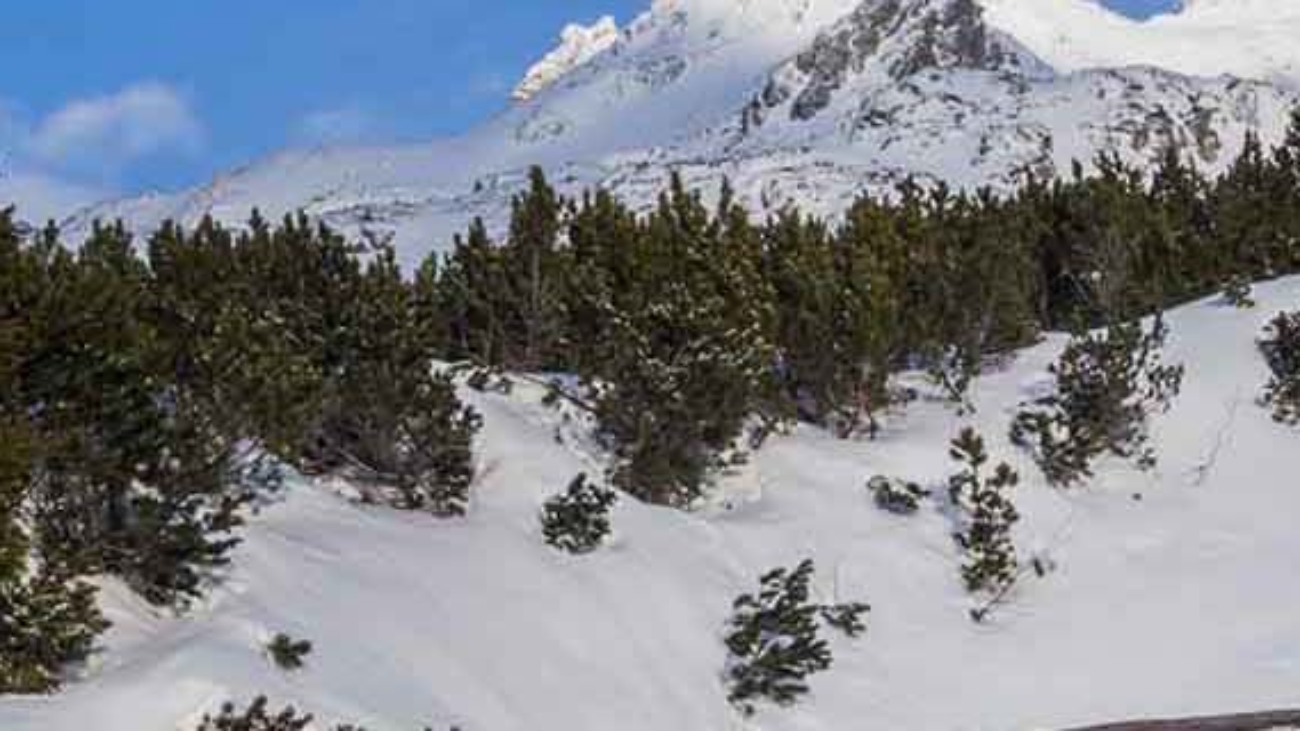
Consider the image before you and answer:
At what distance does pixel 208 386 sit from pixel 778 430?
8386 mm

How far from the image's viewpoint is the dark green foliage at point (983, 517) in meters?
18.0

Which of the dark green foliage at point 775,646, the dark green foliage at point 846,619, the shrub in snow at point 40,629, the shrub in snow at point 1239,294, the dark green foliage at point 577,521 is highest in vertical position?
the shrub in snow at point 40,629

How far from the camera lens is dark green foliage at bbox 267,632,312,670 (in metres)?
11.5

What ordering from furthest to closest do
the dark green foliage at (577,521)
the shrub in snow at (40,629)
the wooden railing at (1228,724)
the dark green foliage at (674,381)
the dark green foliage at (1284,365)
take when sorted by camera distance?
the dark green foliage at (1284,365)
the dark green foliage at (674,381)
the dark green foliage at (577,521)
the wooden railing at (1228,724)
the shrub in snow at (40,629)

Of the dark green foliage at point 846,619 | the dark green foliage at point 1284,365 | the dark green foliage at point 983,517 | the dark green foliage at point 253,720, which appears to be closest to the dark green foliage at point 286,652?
the dark green foliage at point 253,720

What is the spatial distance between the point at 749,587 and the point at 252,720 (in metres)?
7.48

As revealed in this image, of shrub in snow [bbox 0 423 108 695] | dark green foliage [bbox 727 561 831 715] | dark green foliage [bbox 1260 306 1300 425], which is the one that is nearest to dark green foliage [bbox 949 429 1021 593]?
dark green foliage [bbox 727 561 831 715]

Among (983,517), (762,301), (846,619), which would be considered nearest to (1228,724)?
(846,619)

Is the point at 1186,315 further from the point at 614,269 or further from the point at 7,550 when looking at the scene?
the point at 7,550

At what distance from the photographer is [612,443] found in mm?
18828

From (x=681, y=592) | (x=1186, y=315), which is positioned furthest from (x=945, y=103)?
(x=681, y=592)

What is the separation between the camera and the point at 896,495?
19234 mm

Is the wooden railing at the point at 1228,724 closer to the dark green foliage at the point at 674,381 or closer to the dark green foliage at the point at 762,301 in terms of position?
the dark green foliage at the point at 674,381

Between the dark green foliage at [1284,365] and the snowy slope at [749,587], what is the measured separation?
0.25 m
